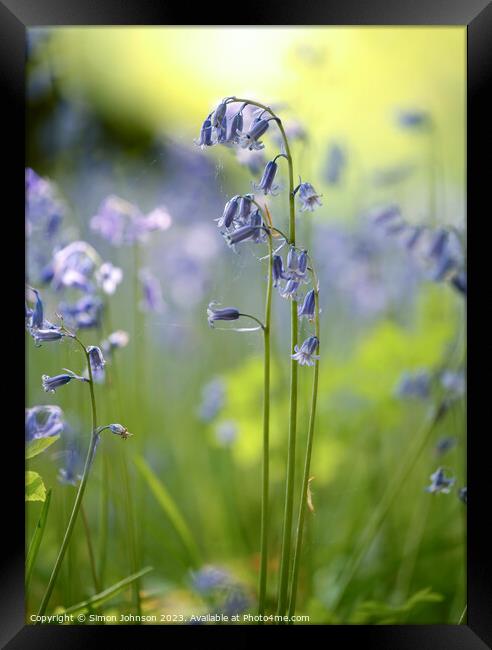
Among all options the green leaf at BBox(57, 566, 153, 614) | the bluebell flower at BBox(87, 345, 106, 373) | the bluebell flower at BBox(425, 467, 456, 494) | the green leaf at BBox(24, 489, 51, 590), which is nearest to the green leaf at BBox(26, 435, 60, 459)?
the green leaf at BBox(24, 489, 51, 590)

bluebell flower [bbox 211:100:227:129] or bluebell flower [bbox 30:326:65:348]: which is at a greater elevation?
bluebell flower [bbox 211:100:227:129]

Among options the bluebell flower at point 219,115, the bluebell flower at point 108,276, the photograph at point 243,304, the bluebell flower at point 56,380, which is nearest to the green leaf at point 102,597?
the photograph at point 243,304

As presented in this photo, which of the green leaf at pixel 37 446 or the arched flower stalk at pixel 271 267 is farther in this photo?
the green leaf at pixel 37 446

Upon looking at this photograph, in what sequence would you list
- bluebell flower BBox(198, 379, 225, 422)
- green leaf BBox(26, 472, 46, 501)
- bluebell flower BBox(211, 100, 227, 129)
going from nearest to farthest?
bluebell flower BBox(211, 100, 227, 129) → green leaf BBox(26, 472, 46, 501) → bluebell flower BBox(198, 379, 225, 422)

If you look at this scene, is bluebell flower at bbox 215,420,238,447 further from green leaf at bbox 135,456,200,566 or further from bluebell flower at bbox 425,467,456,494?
bluebell flower at bbox 425,467,456,494

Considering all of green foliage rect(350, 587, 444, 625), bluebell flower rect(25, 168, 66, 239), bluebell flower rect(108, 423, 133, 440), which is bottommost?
green foliage rect(350, 587, 444, 625)

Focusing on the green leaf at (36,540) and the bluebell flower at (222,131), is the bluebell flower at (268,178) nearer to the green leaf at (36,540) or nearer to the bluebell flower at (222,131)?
the bluebell flower at (222,131)
